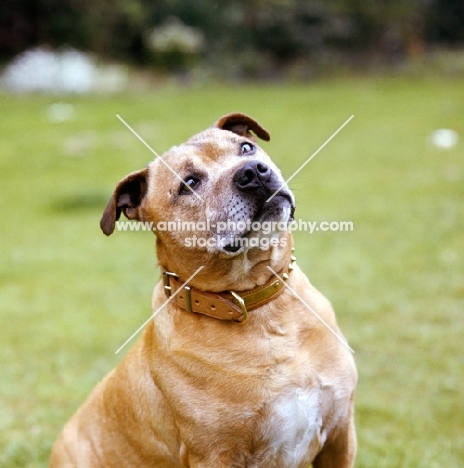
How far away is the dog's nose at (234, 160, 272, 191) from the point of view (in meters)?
3.17

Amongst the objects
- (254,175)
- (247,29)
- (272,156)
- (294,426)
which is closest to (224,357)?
(294,426)

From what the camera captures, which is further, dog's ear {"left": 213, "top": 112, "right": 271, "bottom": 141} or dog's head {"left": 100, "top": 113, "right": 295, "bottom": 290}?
dog's ear {"left": 213, "top": 112, "right": 271, "bottom": 141}

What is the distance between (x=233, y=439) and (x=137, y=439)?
61cm

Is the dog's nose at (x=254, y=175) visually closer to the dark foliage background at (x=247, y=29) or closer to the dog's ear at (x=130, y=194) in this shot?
the dog's ear at (x=130, y=194)

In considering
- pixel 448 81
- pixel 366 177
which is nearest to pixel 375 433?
pixel 366 177

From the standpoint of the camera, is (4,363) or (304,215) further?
(304,215)

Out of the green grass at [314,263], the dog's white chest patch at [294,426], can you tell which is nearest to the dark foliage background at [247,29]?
the green grass at [314,263]

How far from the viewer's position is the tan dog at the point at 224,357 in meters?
2.96

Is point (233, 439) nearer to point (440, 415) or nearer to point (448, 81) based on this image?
point (440, 415)

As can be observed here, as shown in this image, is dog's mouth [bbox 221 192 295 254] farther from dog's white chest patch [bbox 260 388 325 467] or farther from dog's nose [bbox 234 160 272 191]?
dog's white chest patch [bbox 260 388 325 467]

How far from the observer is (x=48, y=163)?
12.9m

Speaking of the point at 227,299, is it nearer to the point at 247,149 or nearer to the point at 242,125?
the point at 247,149

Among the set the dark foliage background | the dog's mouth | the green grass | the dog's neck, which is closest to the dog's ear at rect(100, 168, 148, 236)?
the dog's neck

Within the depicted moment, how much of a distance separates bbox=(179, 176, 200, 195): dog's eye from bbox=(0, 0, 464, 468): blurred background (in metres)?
0.68
